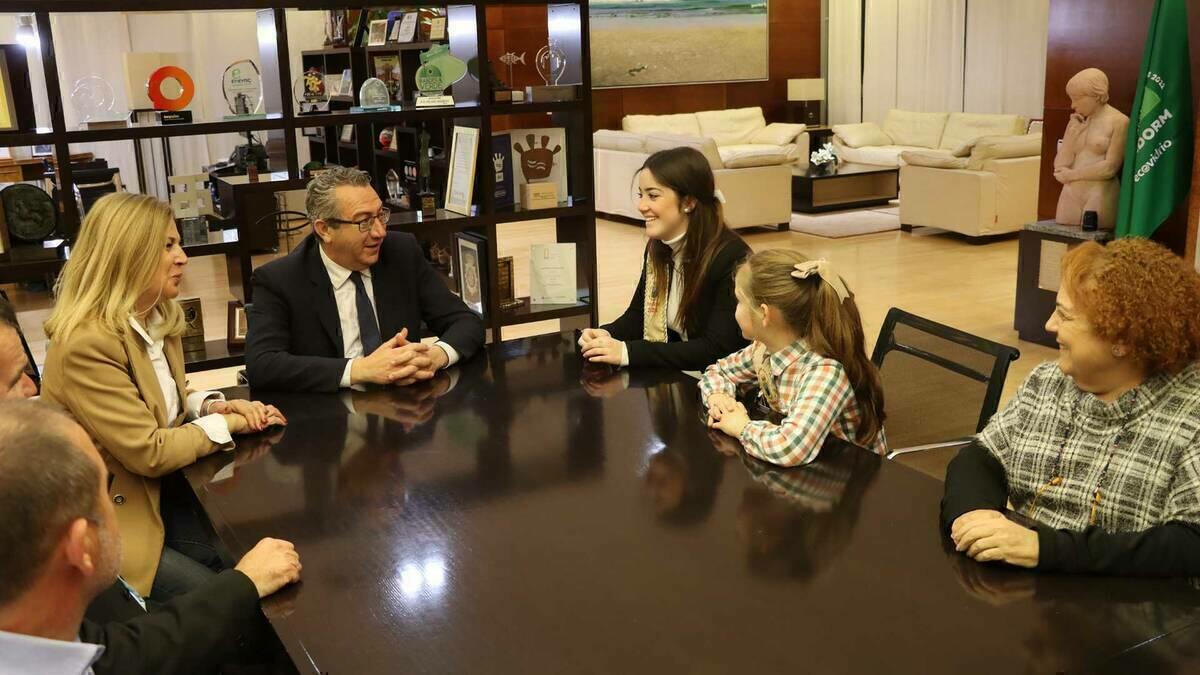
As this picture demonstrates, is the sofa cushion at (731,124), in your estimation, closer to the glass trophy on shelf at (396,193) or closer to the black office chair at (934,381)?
the glass trophy on shelf at (396,193)

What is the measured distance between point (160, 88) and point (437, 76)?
93 cm

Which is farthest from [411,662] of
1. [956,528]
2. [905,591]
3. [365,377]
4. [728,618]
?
[365,377]

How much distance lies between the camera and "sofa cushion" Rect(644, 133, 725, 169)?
920cm

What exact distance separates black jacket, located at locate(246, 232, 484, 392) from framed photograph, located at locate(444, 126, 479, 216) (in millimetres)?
888

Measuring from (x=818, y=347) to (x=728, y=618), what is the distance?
3.07ft

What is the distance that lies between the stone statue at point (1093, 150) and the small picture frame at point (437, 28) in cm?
389

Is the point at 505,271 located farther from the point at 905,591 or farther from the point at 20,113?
the point at 905,591

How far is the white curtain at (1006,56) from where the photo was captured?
10859 mm

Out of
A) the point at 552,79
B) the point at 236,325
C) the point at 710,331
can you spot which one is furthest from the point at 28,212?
the point at 710,331

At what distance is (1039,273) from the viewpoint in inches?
236

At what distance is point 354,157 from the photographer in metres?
8.79

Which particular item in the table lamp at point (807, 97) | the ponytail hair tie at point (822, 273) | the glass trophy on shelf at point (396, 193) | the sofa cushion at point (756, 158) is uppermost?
the table lamp at point (807, 97)

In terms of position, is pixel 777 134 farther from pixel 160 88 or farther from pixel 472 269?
pixel 160 88

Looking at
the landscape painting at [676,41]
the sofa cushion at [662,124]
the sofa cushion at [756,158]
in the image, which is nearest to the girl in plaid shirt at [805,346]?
the sofa cushion at [756,158]
